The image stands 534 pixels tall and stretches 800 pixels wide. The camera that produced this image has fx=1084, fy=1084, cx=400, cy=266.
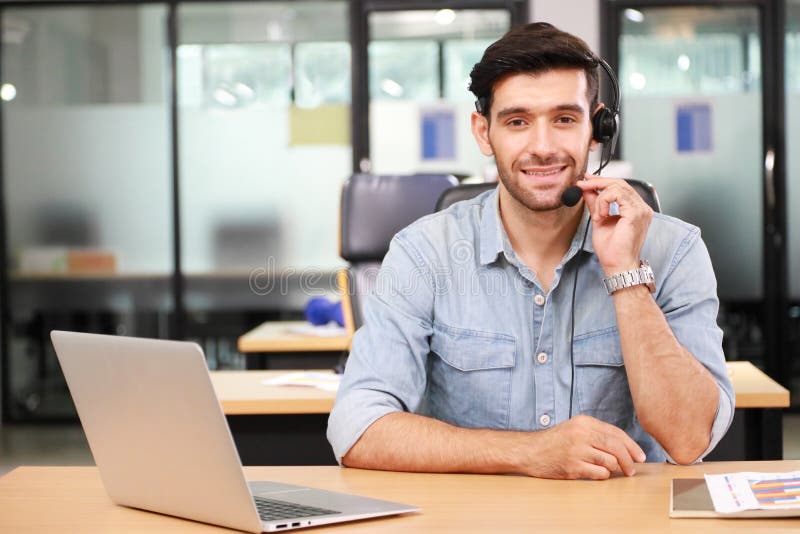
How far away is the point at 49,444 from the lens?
5.16 meters

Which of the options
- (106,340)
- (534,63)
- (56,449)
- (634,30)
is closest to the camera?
(106,340)

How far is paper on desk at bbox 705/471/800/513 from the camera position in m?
1.21

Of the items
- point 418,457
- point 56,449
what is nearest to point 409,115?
point 56,449

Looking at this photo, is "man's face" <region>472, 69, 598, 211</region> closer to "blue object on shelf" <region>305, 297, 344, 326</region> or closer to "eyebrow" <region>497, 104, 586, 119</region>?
"eyebrow" <region>497, 104, 586, 119</region>

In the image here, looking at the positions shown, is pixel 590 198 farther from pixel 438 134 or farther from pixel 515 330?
pixel 438 134

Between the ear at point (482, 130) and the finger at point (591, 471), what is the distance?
0.63 m

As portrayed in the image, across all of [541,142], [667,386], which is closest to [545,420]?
[667,386]

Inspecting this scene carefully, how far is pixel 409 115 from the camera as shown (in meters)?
5.47

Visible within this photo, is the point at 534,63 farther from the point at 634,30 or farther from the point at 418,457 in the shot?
the point at 634,30

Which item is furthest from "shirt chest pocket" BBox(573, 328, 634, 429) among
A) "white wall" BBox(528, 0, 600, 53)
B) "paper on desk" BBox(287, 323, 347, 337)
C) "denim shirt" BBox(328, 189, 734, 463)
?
"white wall" BBox(528, 0, 600, 53)

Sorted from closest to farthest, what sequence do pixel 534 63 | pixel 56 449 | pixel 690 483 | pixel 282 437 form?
pixel 690 483 < pixel 534 63 < pixel 282 437 < pixel 56 449

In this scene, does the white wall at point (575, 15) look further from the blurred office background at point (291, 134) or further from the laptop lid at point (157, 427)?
the laptop lid at point (157, 427)

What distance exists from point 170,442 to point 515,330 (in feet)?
2.39

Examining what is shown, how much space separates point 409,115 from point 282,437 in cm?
321
